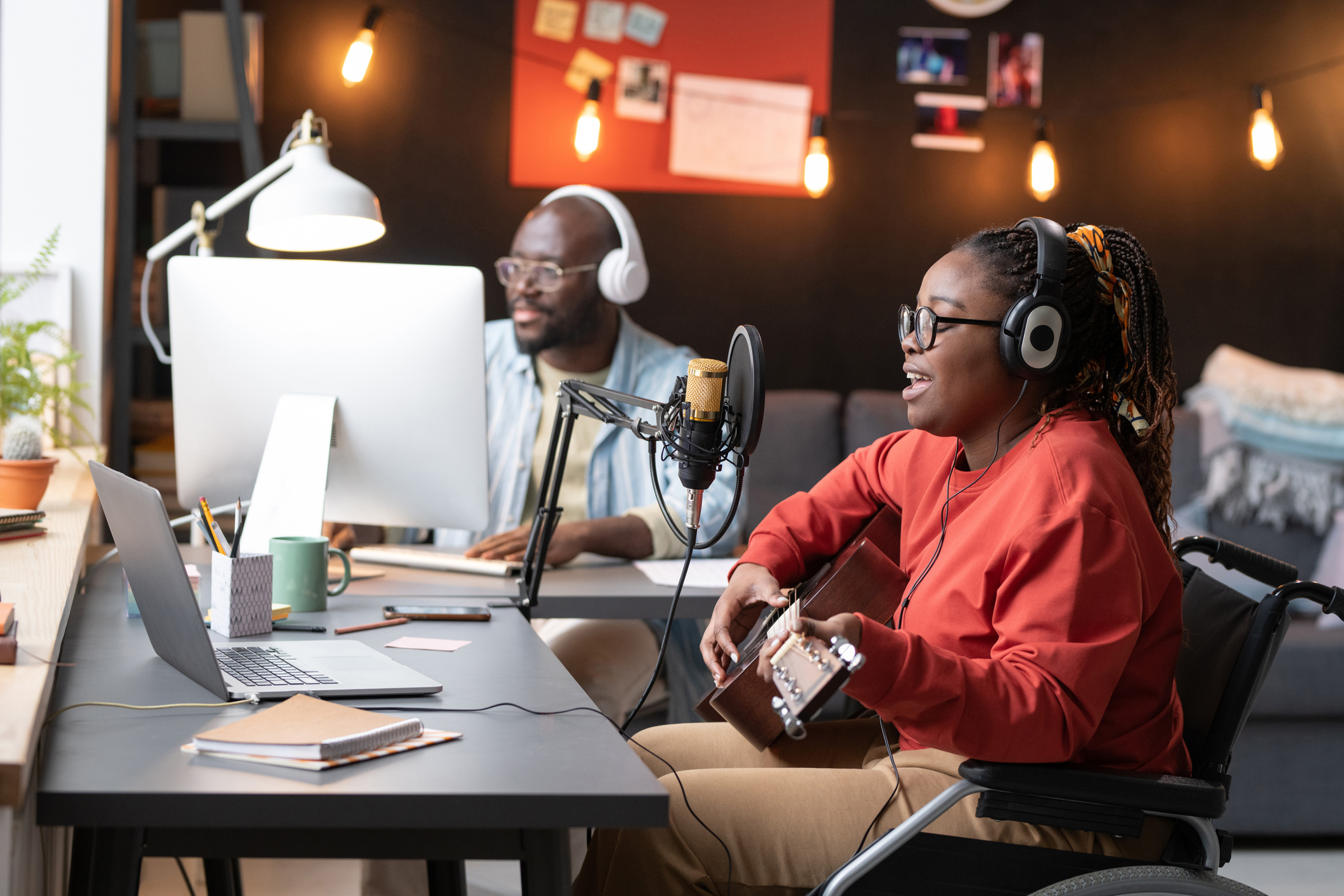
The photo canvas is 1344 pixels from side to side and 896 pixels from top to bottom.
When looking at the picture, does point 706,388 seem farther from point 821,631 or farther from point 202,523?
point 202,523

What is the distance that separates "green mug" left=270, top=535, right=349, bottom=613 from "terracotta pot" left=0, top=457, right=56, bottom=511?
0.55 metres

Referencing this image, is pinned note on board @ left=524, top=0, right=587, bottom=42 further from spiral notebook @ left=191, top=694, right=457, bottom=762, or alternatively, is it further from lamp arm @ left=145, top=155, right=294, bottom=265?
spiral notebook @ left=191, top=694, right=457, bottom=762

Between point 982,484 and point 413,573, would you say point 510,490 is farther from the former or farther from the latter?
point 982,484

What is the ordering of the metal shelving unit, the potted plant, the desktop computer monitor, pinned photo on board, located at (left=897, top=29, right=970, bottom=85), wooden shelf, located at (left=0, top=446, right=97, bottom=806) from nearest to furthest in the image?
wooden shelf, located at (left=0, top=446, right=97, bottom=806)
the desktop computer monitor
the potted plant
the metal shelving unit
pinned photo on board, located at (left=897, top=29, right=970, bottom=85)

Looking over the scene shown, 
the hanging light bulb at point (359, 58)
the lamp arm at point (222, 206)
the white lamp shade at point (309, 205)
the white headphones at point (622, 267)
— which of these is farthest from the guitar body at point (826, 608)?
the hanging light bulb at point (359, 58)

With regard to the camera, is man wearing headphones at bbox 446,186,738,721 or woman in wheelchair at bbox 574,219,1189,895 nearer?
woman in wheelchair at bbox 574,219,1189,895

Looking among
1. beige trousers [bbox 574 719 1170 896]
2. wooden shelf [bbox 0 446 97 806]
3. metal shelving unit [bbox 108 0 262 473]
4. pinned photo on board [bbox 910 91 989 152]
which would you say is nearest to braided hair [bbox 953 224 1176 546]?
beige trousers [bbox 574 719 1170 896]

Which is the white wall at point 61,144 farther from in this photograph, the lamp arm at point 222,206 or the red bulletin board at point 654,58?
the red bulletin board at point 654,58

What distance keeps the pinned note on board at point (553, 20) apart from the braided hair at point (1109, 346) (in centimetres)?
231

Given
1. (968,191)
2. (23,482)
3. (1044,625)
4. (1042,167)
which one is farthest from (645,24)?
(1044,625)

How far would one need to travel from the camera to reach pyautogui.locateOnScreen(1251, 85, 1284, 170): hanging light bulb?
3.18 meters

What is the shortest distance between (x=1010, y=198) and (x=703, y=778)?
2.87m

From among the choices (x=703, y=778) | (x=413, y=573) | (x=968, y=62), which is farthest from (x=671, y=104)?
(x=703, y=778)

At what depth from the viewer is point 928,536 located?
1414mm
